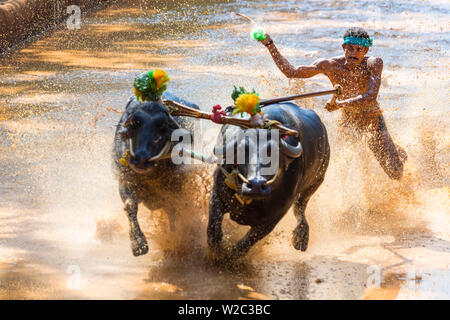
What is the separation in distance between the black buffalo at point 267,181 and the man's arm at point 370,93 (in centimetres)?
59

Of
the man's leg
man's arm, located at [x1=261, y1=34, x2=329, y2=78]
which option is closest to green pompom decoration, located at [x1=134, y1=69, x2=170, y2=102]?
man's arm, located at [x1=261, y1=34, x2=329, y2=78]

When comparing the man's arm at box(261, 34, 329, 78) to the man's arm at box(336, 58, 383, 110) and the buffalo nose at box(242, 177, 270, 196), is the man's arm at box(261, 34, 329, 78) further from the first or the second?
the buffalo nose at box(242, 177, 270, 196)

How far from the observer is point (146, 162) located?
5020 mm

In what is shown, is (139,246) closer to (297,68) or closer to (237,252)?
(237,252)

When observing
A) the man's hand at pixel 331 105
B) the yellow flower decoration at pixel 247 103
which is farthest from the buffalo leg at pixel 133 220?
the man's hand at pixel 331 105

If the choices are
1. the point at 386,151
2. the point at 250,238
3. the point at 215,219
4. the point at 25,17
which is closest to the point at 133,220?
the point at 215,219

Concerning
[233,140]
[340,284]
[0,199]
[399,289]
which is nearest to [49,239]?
[0,199]

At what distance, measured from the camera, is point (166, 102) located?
5.46 metres

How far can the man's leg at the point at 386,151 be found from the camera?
23.7 ft

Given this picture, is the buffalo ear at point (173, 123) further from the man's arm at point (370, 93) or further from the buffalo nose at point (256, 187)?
the man's arm at point (370, 93)

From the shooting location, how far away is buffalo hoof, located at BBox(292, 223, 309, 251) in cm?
609

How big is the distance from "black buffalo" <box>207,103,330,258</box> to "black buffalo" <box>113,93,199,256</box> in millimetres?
375

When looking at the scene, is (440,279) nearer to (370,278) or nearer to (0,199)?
(370,278)

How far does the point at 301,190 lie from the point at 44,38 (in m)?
8.98
